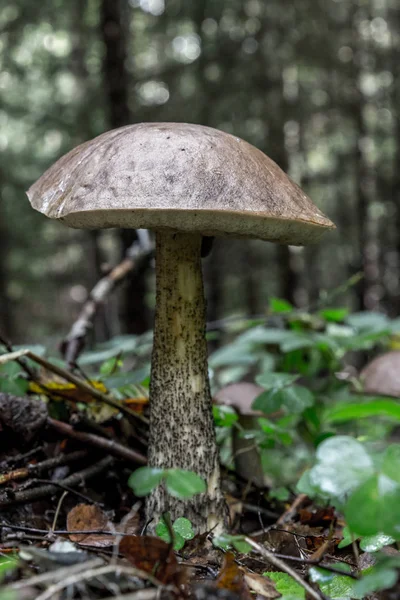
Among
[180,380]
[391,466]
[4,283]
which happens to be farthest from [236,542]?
[4,283]

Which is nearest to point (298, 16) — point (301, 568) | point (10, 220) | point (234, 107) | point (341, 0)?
point (234, 107)

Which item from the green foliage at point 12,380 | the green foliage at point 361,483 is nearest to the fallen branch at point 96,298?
the green foliage at point 12,380

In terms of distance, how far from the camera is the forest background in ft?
23.4

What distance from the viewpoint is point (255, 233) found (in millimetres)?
1705

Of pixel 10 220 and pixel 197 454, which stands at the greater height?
pixel 10 220

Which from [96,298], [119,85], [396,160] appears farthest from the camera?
[396,160]

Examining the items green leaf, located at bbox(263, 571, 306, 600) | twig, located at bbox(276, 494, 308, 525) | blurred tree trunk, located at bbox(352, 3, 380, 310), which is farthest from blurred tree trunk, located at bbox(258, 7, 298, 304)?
green leaf, located at bbox(263, 571, 306, 600)

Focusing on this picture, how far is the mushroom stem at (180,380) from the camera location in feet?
6.11

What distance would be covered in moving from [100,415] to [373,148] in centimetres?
1237

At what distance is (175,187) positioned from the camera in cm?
145

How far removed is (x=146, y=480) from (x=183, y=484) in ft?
0.30

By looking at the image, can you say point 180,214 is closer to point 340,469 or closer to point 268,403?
point 340,469

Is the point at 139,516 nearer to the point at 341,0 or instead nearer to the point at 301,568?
the point at 301,568

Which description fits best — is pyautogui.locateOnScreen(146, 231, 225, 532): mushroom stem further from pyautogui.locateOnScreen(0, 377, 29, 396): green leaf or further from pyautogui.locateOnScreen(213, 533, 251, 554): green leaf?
pyautogui.locateOnScreen(213, 533, 251, 554): green leaf
